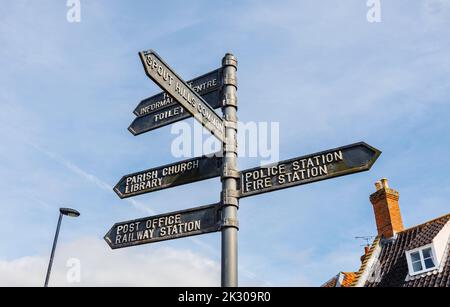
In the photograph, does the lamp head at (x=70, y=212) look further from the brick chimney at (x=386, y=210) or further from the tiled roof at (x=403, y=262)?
the brick chimney at (x=386, y=210)

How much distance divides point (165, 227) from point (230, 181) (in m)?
1.10

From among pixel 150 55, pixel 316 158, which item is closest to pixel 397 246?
pixel 316 158

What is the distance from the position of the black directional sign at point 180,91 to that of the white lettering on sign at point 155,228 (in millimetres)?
1219

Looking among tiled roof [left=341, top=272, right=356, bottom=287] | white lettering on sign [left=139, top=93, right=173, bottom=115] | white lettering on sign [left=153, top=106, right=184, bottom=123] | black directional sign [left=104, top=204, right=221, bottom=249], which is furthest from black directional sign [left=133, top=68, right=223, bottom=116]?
tiled roof [left=341, top=272, right=356, bottom=287]

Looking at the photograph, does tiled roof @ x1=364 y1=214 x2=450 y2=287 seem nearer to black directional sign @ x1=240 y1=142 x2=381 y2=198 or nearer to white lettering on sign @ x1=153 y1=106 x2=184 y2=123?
black directional sign @ x1=240 y1=142 x2=381 y2=198

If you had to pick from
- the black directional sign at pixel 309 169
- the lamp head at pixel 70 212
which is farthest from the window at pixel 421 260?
the lamp head at pixel 70 212

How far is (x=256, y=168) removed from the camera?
18.0 feet

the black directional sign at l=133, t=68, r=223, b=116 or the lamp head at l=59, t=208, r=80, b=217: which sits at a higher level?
the lamp head at l=59, t=208, r=80, b=217

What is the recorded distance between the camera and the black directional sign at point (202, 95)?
6.20 meters

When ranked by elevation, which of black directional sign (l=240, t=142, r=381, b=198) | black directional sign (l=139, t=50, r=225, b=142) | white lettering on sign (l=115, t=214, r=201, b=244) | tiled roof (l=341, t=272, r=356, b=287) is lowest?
white lettering on sign (l=115, t=214, r=201, b=244)

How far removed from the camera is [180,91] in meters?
5.21

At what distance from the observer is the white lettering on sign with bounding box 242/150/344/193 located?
519cm
